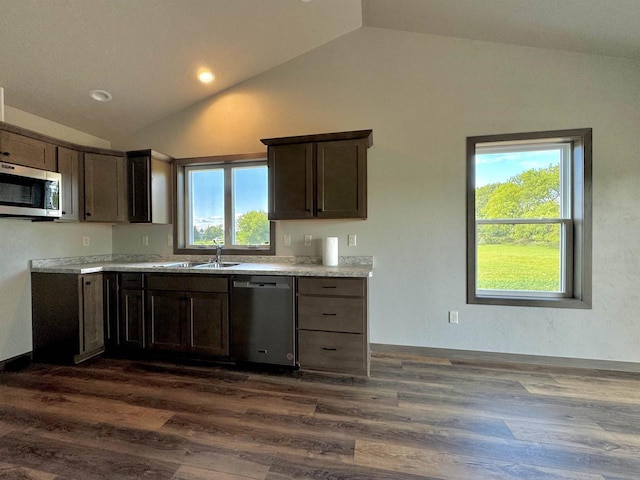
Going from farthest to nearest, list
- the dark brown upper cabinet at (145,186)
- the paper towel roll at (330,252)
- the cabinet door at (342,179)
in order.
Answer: the dark brown upper cabinet at (145,186) < the paper towel roll at (330,252) < the cabinet door at (342,179)

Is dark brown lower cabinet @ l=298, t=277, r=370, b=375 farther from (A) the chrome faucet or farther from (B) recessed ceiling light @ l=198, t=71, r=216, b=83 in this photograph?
(B) recessed ceiling light @ l=198, t=71, r=216, b=83

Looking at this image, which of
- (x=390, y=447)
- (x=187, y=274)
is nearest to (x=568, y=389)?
(x=390, y=447)

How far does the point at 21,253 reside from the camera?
110 inches

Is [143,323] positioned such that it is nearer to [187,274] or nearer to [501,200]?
[187,274]

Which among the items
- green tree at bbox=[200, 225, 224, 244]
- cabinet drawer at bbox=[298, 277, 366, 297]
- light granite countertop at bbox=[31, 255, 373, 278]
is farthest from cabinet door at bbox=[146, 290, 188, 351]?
cabinet drawer at bbox=[298, 277, 366, 297]

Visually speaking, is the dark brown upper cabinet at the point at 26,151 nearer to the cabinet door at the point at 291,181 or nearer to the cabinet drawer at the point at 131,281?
the cabinet drawer at the point at 131,281

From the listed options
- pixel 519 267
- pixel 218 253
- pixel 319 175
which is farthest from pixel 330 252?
pixel 519 267

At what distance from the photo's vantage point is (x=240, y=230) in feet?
11.3

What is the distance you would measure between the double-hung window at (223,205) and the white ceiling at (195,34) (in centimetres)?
87

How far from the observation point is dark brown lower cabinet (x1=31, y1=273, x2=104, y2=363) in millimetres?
2746

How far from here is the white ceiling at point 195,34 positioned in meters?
2.17

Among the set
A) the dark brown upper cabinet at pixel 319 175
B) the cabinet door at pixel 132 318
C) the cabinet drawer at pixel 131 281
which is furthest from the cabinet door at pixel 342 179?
the cabinet door at pixel 132 318

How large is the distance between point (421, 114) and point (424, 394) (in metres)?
2.55

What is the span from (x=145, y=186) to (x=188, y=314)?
1546mm
